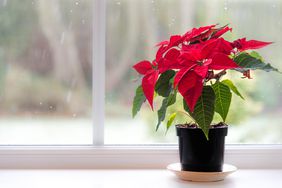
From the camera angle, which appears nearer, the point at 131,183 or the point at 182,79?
the point at 182,79

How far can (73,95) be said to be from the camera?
6.42 feet

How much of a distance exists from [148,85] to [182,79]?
13 centimetres

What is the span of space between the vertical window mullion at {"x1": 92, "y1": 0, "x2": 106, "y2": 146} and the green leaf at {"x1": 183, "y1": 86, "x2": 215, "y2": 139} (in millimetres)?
513

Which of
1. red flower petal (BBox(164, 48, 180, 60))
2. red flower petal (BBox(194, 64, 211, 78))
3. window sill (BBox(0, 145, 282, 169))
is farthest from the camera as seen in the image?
window sill (BBox(0, 145, 282, 169))

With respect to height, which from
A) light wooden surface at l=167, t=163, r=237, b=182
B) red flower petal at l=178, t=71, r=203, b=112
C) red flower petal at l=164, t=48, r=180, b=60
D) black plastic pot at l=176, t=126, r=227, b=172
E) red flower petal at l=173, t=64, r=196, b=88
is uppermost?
red flower petal at l=164, t=48, r=180, b=60

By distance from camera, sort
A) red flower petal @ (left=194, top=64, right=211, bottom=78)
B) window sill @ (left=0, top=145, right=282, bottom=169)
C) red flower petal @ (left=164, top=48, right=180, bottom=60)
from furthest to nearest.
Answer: window sill @ (left=0, top=145, right=282, bottom=169)
red flower petal @ (left=164, top=48, right=180, bottom=60)
red flower petal @ (left=194, top=64, right=211, bottom=78)

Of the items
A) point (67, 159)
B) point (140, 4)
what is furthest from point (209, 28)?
point (67, 159)

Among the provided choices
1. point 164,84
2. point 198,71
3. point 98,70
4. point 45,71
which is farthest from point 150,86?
point 45,71

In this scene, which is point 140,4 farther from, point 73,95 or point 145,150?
point 145,150

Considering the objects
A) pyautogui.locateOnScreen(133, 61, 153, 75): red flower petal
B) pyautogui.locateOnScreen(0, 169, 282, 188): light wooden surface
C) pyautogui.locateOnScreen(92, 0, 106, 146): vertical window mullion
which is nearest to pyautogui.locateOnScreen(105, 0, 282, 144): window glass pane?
pyautogui.locateOnScreen(92, 0, 106, 146): vertical window mullion

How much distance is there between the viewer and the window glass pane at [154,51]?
6.43 ft

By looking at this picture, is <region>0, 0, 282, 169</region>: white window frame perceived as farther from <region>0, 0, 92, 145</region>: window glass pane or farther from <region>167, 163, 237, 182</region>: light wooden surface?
<region>167, 163, 237, 182</region>: light wooden surface

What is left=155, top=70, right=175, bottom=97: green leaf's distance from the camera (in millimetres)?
1582

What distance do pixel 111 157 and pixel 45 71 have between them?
43cm
